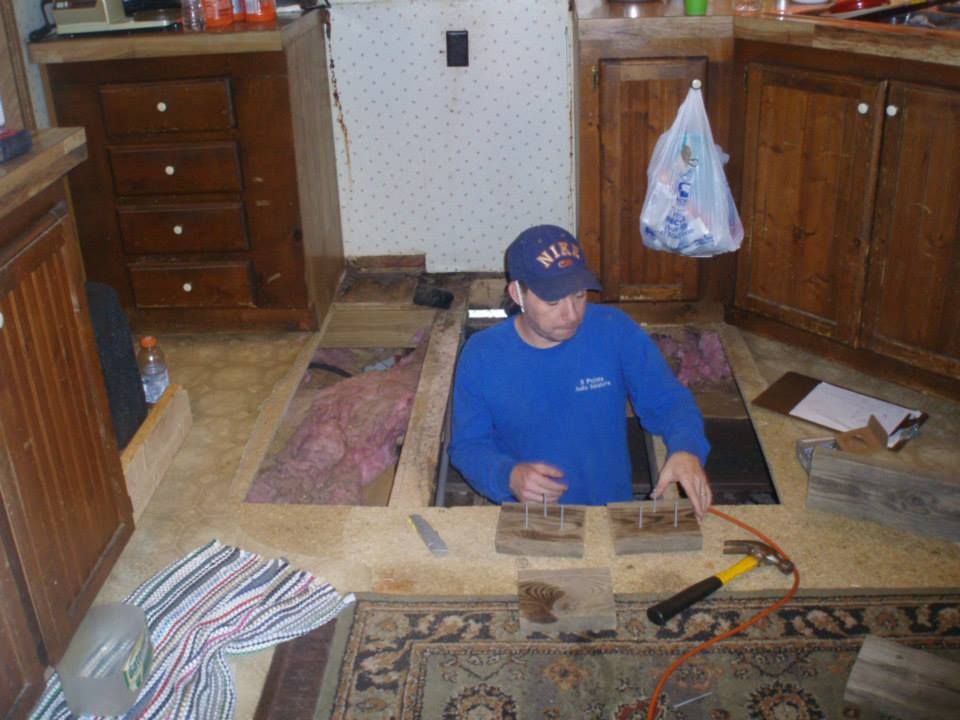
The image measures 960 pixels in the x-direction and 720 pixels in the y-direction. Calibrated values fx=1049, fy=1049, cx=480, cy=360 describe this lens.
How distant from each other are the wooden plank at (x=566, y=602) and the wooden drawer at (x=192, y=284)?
1.80 m

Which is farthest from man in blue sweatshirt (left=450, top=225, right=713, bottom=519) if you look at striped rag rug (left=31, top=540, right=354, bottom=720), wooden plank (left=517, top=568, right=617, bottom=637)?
striped rag rug (left=31, top=540, right=354, bottom=720)

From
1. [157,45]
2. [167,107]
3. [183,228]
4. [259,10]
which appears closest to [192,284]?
[183,228]

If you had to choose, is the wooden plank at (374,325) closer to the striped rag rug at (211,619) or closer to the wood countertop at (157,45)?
the wood countertop at (157,45)

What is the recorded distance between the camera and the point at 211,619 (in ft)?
6.64

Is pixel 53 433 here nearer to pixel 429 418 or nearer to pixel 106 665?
pixel 106 665

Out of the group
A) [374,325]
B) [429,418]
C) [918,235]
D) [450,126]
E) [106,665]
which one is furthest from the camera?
[450,126]

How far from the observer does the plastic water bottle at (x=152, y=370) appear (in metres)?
2.84

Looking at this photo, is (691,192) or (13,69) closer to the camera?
(13,69)

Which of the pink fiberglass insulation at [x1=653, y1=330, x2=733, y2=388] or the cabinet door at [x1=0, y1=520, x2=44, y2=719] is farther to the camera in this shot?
the pink fiberglass insulation at [x1=653, y1=330, x2=733, y2=388]

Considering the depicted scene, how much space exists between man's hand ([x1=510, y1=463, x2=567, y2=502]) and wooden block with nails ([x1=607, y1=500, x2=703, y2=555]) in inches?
6.2

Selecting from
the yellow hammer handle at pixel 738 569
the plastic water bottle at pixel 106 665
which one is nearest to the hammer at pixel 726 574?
the yellow hammer handle at pixel 738 569

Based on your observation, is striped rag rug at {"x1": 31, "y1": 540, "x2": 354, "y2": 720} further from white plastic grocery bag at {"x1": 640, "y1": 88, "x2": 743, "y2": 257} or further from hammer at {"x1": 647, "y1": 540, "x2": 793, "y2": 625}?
white plastic grocery bag at {"x1": 640, "y1": 88, "x2": 743, "y2": 257}

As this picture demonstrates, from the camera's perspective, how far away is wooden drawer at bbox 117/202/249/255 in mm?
3365

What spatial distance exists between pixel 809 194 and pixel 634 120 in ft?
1.89
